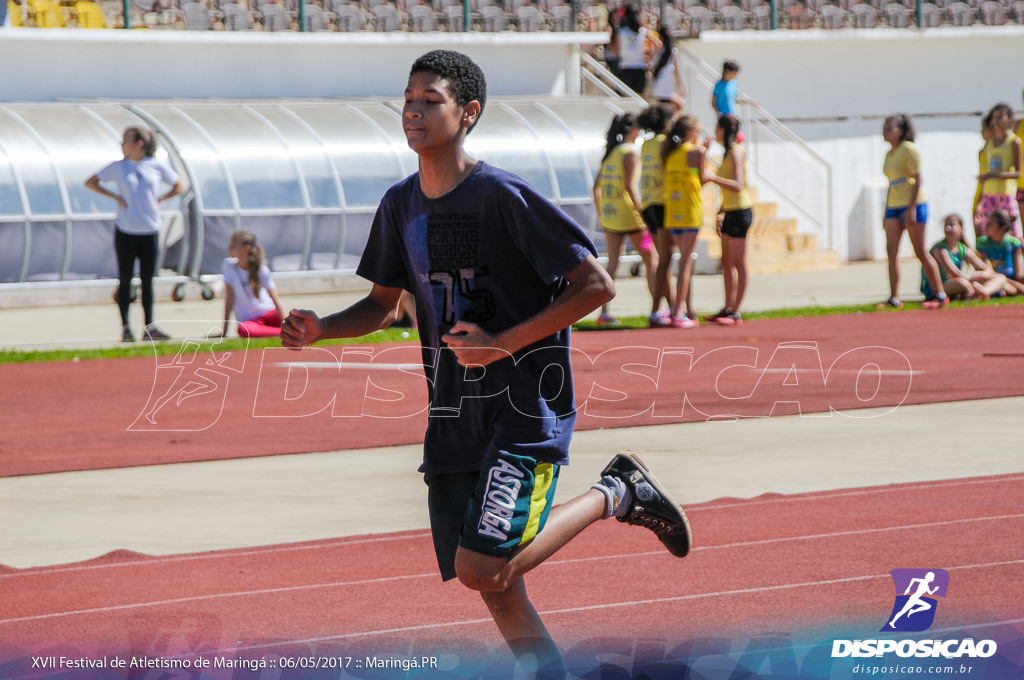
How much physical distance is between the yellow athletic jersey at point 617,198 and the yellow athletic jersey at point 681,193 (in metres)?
0.37

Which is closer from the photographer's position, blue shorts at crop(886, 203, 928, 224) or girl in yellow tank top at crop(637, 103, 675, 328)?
girl in yellow tank top at crop(637, 103, 675, 328)

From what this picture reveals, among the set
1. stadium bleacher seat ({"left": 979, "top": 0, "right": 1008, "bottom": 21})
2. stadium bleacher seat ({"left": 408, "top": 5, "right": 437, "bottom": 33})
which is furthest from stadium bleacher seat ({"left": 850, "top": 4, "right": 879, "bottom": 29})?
stadium bleacher seat ({"left": 408, "top": 5, "right": 437, "bottom": 33})

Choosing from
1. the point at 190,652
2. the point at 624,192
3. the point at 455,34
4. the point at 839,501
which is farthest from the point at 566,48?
the point at 190,652

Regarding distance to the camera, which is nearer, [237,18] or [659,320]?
[659,320]

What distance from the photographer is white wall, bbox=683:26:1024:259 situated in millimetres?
31688

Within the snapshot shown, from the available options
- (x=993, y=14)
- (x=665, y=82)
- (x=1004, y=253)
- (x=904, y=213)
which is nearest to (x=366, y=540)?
(x=904, y=213)

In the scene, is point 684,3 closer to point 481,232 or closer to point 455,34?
point 455,34

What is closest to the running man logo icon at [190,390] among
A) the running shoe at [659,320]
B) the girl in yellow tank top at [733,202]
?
the running shoe at [659,320]

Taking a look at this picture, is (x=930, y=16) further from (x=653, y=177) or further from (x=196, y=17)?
(x=653, y=177)

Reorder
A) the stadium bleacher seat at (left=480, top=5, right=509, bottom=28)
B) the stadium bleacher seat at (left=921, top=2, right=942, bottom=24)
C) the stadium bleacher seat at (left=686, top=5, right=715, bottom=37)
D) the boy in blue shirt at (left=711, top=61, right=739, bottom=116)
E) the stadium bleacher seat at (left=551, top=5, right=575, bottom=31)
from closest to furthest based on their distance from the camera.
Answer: the boy in blue shirt at (left=711, top=61, right=739, bottom=116)
the stadium bleacher seat at (left=480, top=5, right=509, bottom=28)
the stadium bleacher seat at (left=551, top=5, right=575, bottom=31)
the stadium bleacher seat at (left=686, top=5, right=715, bottom=37)
the stadium bleacher seat at (left=921, top=2, right=942, bottom=24)

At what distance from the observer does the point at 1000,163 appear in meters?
18.2

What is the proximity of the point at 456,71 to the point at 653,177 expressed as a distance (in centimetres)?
1137

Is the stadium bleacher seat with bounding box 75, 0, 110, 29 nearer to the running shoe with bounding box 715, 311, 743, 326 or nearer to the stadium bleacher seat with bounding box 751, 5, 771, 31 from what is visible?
the stadium bleacher seat with bounding box 751, 5, 771, 31

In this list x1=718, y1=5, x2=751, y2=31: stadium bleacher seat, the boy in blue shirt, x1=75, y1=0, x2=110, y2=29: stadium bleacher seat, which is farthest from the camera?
x1=718, y1=5, x2=751, y2=31: stadium bleacher seat
